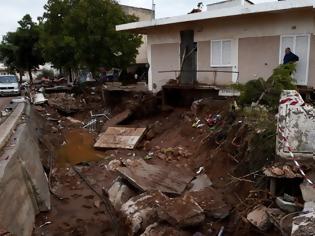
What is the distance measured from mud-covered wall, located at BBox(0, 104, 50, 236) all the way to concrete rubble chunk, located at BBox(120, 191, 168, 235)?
195cm

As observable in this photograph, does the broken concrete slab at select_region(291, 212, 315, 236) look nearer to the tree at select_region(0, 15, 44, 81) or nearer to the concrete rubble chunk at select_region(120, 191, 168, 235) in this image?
the concrete rubble chunk at select_region(120, 191, 168, 235)

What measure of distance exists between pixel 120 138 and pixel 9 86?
1654cm

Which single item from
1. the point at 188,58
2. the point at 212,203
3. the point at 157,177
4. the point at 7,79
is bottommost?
the point at 157,177

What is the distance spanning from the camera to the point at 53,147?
13992mm

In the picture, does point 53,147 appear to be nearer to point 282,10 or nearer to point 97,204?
point 97,204

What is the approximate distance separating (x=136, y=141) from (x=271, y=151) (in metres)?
7.44

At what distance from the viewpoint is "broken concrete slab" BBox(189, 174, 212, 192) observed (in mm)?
8656

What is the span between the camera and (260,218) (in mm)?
5660

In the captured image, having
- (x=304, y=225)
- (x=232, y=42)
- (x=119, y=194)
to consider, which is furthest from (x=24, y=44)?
(x=304, y=225)

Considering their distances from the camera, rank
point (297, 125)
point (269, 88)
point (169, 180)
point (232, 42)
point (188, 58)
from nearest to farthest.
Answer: point (297, 125) → point (169, 180) → point (269, 88) → point (232, 42) → point (188, 58)

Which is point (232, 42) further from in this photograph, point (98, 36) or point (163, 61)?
point (98, 36)

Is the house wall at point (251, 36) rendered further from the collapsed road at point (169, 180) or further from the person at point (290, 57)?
the collapsed road at point (169, 180)

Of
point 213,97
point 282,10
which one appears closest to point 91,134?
point 213,97

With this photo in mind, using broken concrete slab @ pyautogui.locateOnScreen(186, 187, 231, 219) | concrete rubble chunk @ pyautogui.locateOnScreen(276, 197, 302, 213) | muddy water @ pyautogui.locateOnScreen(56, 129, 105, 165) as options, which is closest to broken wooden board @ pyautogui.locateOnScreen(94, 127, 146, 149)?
muddy water @ pyautogui.locateOnScreen(56, 129, 105, 165)
